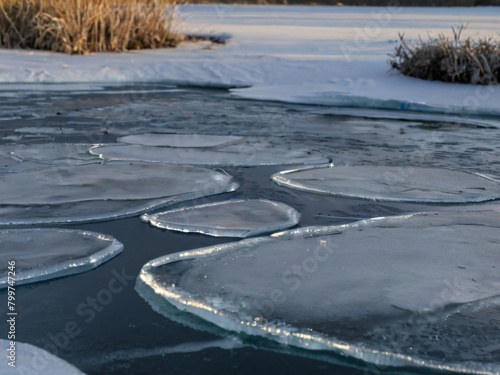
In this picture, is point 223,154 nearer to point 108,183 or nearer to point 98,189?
point 108,183

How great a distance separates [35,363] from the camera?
1480 millimetres

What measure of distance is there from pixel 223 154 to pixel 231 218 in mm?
1299

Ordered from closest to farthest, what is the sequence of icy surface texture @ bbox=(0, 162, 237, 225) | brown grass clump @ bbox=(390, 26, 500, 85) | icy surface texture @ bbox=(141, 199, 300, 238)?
icy surface texture @ bbox=(141, 199, 300, 238) < icy surface texture @ bbox=(0, 162, 237, 225) < brown grass clump @ bbox=(390, 26, 500, 85)

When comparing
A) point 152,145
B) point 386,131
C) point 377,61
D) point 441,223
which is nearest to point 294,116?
point 386,131

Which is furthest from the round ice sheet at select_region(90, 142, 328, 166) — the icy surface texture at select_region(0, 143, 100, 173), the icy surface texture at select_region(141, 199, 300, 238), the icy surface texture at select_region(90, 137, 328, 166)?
the icy surface texture at select_region(141, 199, 300, 238)

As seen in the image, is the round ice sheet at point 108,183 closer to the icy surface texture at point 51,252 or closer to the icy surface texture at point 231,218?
the icy surface texture at point 231,218

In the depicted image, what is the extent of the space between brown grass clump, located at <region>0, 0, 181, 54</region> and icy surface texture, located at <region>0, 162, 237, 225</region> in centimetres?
550

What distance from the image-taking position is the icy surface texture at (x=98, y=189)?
2650mm

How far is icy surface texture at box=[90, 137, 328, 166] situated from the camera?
3.67 meters

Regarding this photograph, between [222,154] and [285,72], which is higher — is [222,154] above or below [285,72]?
below

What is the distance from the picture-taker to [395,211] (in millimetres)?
2750

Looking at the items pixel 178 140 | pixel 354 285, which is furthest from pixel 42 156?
pixel 354 285

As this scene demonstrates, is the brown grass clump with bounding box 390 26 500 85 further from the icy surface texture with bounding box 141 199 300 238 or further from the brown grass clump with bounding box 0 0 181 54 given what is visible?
the icy surface texture with bounding box 141 199 300 238

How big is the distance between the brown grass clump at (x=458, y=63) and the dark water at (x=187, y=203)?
1.30 meters
